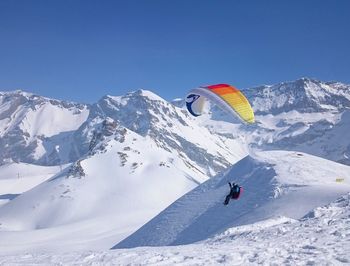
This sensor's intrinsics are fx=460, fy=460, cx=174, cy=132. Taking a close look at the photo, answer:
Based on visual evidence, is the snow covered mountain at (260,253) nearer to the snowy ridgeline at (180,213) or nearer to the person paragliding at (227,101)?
the snowy ridgeline at (180,213)

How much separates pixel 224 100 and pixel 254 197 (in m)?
17.1

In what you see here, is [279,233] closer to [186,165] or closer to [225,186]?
[225,186]

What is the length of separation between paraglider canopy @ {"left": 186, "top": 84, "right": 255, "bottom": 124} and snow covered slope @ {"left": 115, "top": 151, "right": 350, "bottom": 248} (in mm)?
10228

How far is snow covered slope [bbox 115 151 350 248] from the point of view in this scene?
3712cm

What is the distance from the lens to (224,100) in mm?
28672

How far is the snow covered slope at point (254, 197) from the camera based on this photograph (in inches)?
1462

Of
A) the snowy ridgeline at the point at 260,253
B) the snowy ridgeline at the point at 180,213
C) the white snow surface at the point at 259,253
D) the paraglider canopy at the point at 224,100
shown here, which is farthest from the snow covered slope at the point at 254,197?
the white snow surface at the point at 259,253

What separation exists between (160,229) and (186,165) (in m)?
120

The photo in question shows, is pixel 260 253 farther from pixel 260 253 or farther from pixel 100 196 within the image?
pixel 100 196

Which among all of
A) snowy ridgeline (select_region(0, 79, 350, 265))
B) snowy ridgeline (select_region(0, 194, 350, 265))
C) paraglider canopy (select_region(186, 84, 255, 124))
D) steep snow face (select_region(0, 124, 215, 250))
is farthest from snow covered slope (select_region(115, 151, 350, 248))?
steep snow face (select_region(0, 124, 215, 250))

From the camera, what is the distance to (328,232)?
18641 mm

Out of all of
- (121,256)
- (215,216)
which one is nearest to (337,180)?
(215,216)

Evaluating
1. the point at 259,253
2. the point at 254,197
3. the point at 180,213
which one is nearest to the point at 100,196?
the point at 180,213

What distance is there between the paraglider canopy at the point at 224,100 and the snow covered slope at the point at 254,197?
10.2m
